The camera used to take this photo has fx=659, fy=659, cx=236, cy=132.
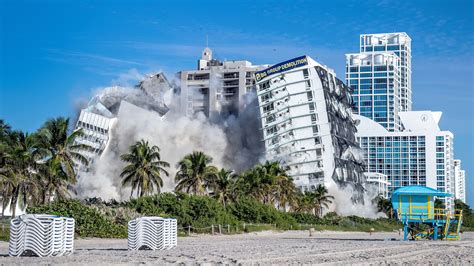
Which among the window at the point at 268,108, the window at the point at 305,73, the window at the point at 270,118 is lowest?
the window at the point at 270,118

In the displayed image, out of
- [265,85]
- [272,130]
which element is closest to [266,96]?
[265,85]

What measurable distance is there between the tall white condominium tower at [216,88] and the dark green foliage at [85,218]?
9960 centimetres

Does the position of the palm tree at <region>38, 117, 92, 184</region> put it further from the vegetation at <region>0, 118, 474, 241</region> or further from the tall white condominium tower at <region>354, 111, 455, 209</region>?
the tall white condominium tower at <region>354, 111, 455, 209</region>

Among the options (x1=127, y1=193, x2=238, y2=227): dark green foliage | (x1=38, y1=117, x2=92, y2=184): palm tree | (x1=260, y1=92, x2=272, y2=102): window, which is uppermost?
(x1=260, y1=92, x2=272, y2=102): window

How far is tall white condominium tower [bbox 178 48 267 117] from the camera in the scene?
14500 centimetres

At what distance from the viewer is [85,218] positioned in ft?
140

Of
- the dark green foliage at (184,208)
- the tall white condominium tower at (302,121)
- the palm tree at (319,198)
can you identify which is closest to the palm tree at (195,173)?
the dark green foliage at (184,208)

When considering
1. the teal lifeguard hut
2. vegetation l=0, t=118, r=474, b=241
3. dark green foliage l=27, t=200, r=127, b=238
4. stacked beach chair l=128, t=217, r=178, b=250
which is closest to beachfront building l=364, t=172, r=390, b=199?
vegetation l=0, t=118, r=474, b=241

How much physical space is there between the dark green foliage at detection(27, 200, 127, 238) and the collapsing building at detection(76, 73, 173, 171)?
78270mm

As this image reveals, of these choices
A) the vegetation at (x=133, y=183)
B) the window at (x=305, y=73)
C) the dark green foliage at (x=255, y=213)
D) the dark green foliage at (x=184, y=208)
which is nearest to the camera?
the vegetation at (x=133, y=183)

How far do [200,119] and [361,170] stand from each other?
36.0 metres

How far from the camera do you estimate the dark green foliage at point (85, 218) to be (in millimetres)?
41406

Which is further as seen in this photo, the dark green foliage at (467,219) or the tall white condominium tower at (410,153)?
the tall white condominium tower at (410,153)

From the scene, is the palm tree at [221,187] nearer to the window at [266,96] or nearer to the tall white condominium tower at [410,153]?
the window at [266,96]
